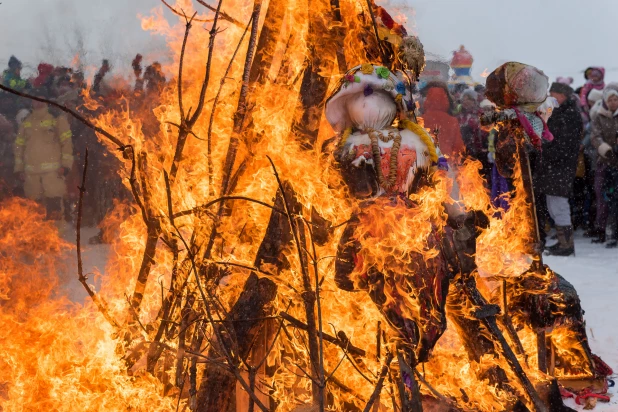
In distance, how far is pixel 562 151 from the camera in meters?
7.98

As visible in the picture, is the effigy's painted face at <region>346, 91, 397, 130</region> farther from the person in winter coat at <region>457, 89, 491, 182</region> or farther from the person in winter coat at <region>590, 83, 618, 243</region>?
the person in winter coat at <region>590, 83, 618, 243</region>

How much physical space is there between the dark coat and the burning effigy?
449cm

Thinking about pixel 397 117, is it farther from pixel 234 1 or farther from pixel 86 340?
pixel 86 340

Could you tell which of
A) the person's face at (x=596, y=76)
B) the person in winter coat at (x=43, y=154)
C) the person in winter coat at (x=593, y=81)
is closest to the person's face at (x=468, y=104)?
the person in winter coat at (x=593, y=81)

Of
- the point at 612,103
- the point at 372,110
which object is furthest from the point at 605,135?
the point at 372,110

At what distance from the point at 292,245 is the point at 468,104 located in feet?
18.4

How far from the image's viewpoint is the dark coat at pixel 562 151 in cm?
780

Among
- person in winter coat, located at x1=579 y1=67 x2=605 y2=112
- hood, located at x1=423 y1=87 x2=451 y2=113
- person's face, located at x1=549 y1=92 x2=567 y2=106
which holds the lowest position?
hood, located at x1=423 y1=87 x2=451 y2=113

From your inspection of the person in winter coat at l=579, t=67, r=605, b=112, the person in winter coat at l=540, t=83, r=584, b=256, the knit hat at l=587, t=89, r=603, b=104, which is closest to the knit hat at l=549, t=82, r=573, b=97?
the person in winter coat at l=540, t=83, r=584, b=256

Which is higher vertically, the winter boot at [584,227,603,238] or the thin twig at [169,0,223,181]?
the thin twig at [169,0,223,181]

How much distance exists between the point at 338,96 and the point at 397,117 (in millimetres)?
301

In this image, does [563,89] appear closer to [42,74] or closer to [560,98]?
[560,98]

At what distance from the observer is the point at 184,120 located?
2969 mm

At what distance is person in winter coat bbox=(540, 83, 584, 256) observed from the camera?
7812 millimetres
